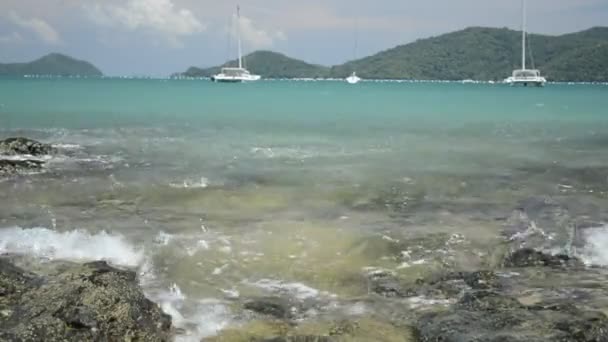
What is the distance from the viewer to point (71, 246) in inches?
525

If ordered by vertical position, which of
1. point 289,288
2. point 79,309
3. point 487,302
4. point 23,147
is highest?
point 23,147

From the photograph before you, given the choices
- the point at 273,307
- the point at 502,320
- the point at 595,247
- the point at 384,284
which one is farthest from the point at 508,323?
the point at 595,247

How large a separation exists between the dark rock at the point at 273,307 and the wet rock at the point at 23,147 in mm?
20766

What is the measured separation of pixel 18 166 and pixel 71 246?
12883 mm

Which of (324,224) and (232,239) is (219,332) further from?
(324,224)

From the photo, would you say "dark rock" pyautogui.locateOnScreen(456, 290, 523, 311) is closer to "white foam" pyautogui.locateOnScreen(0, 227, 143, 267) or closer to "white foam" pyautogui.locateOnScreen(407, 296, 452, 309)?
"white foam" pyautogui.locateOnScreen(407, 296, 452, 309)

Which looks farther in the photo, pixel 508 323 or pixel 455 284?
pixel 455 284

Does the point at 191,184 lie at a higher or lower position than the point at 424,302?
higher

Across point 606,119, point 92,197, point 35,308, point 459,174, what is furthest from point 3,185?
point 606,119

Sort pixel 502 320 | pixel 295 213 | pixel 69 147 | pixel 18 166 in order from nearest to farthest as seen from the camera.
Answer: pixel 502 320 < pixel 295 213 < pixel 18 166 < pixel 69 147

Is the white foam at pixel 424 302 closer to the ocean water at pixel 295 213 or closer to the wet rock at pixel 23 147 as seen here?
the ocean water at pixel 295 213

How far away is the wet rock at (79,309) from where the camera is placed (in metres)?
7.41

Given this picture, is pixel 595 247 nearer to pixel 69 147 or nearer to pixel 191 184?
pixel 191 184

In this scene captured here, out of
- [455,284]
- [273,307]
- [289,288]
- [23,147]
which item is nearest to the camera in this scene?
[273,307]
